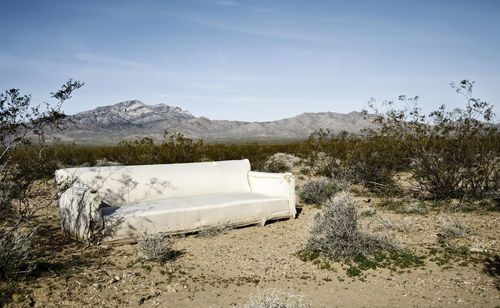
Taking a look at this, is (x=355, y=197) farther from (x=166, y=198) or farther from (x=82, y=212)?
(x=82, y=212)

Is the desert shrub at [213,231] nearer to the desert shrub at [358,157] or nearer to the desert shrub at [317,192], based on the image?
the desert shrub at [317,192]

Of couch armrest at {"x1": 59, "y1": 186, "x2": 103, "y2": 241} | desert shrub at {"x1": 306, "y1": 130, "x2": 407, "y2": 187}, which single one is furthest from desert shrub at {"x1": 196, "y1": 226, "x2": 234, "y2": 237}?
desert shrub at {"x1": 306, "y1": 130, "x2": 407, "y2": 187}

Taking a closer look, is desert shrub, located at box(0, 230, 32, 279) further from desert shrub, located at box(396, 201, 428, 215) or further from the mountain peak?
the mountain peak

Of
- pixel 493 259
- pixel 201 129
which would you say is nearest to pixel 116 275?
pixel 493 259

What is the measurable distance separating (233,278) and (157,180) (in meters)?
2.59

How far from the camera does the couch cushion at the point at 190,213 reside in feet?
15.9

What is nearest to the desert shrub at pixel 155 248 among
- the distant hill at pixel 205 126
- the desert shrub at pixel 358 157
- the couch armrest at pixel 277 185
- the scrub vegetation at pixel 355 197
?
the scrub vegetation at pixel 355 197

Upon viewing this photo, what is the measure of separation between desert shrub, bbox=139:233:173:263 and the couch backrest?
1.24m

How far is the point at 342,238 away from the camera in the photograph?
4.48 m

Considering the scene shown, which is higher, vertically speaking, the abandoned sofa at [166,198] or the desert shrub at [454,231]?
the abandoned sofa at [166,198]

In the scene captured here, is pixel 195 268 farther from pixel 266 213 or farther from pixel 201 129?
pixel 201 129

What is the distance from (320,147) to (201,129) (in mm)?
137947

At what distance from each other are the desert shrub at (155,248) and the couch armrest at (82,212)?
2.38 feet

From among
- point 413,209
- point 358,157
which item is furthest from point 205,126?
point 413,209
